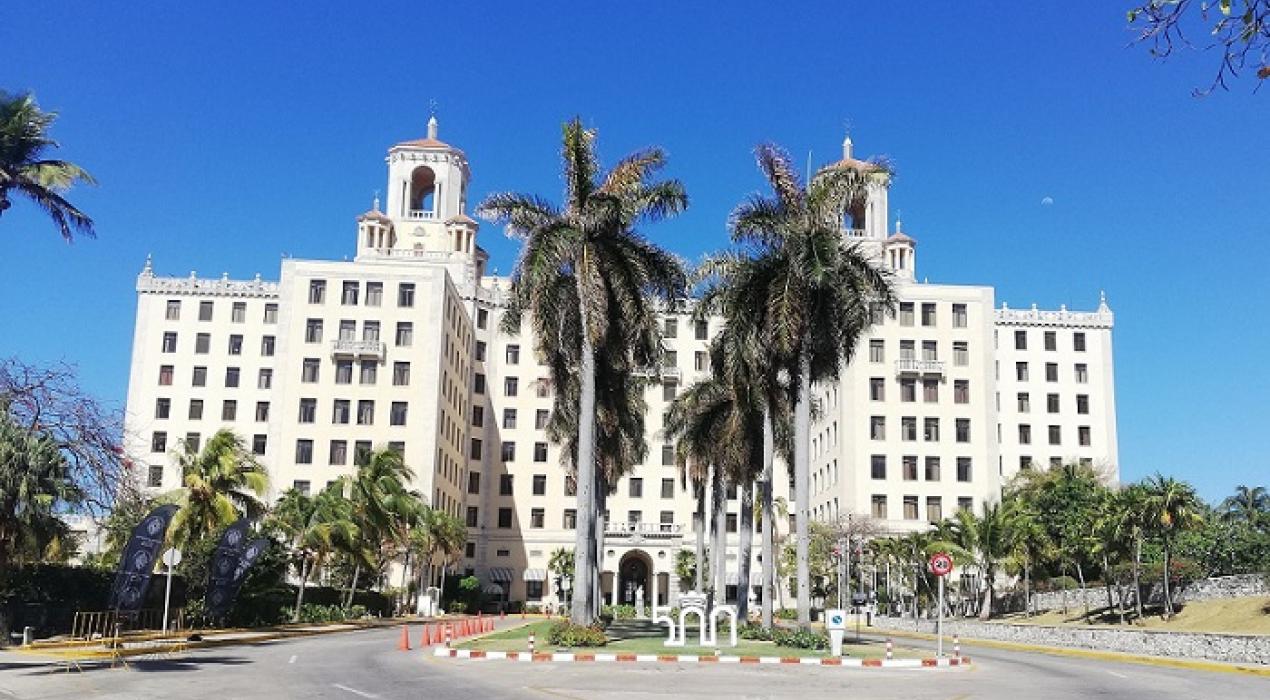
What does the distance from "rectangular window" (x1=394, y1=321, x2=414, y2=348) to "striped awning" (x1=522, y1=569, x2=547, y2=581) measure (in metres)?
24.3

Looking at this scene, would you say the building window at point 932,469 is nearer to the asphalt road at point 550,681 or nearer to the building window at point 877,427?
the building window at point 877,427

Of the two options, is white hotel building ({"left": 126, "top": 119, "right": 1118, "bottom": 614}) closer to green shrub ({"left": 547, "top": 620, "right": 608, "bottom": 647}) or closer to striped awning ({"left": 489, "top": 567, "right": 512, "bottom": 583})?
striped awning ({"left": 489, "top": 567, "right": 512, "bottom": 583})

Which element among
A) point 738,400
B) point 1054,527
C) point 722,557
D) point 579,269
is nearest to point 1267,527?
point 1054,527

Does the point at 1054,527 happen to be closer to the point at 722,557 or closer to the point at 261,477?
the point at 722,557

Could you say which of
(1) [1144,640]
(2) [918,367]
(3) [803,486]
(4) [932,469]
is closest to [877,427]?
(4) [932,469]

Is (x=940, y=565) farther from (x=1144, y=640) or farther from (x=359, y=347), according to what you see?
(x=359, y=347)

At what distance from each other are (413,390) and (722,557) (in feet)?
113

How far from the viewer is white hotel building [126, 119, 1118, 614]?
80812mm

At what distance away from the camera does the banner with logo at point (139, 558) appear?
1115 inches

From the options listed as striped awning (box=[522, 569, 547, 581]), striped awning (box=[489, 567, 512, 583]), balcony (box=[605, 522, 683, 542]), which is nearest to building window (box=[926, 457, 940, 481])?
balcony (box=[605, 522, 683, 542])

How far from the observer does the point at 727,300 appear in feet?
117

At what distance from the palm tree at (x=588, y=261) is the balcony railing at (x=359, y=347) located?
46.2 meters

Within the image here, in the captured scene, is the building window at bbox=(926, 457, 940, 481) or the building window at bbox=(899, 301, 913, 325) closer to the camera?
the building window at bbox=(926, 457, 940, 481)

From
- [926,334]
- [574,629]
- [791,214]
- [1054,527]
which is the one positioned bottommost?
[574,629]
